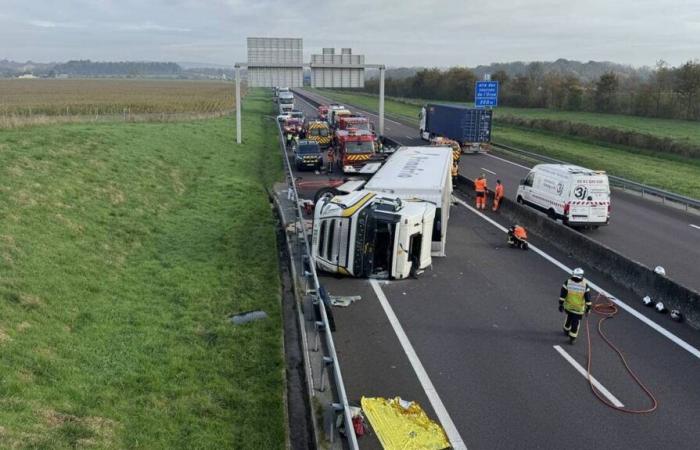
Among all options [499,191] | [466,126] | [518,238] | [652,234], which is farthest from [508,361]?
[466,126]

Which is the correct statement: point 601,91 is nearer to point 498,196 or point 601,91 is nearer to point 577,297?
point 498,196

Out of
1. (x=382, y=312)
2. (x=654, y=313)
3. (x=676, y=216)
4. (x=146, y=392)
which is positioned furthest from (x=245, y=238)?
(x=676, y=216)

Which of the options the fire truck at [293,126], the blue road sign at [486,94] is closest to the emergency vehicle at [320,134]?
the fire truck at [293,126]

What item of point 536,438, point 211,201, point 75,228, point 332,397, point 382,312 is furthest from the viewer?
point 211,201

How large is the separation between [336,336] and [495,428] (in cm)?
434

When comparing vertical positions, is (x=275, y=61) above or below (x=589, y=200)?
above

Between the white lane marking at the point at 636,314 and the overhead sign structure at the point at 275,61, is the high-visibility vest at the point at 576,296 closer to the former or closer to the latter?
the white lane marking at the point at 636,314

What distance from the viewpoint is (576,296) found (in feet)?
39.5

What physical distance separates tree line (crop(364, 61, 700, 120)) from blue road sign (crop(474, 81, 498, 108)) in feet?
86.7

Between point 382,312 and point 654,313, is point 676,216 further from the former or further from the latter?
point 382,312

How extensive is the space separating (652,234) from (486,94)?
100 feet

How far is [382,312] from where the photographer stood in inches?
549

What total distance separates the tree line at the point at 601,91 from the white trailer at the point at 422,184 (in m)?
53.7

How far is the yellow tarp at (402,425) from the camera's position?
8.62 metres
